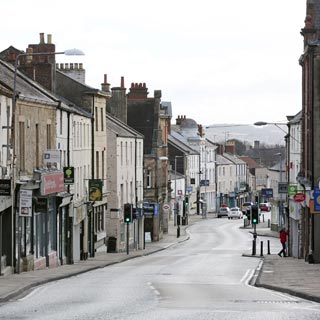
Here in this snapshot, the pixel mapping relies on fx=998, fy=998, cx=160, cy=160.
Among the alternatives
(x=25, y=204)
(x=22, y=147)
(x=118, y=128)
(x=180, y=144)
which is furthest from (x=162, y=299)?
(x=180, y=144)

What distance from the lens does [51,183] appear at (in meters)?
44.3

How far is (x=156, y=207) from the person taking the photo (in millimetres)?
79375

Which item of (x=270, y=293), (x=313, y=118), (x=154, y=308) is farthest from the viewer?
(x=313, y=118)

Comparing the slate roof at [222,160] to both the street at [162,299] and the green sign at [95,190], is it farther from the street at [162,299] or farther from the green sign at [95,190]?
the street at [162,299]

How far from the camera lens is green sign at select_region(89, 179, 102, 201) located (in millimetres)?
58338

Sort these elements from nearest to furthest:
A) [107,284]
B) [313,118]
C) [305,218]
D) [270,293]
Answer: [270,293]
[107,284]
[313,118]
[305,218]

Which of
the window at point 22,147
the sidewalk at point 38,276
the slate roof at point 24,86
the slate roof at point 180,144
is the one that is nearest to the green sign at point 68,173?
the slate roof at point 24,86

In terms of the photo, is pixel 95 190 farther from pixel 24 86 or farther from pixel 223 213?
pixel 223 213

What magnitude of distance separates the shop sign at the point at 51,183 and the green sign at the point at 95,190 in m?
11.7

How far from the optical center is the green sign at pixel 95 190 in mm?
58338

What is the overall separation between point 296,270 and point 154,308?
18.2 m

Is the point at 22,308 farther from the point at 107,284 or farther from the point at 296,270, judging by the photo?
the point at 296,270

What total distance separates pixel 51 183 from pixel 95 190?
46.4 ft

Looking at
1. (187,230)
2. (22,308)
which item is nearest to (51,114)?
(22,308)
